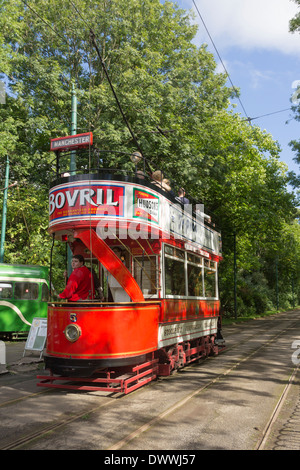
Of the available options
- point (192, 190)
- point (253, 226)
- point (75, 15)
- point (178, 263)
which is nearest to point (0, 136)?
point (75, 15)

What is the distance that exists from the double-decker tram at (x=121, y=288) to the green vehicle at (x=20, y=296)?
934 centimetres

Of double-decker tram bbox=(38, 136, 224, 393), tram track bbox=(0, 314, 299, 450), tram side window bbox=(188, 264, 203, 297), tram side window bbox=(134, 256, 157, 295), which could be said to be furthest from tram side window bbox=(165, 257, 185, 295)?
tram track bbox=(0, 314, 299, 450)

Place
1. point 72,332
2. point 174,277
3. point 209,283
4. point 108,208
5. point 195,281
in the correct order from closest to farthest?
point 72,332
point 108,208
point 174,277
point 195,281
point 209,283

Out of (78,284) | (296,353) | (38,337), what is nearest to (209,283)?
(296,353)

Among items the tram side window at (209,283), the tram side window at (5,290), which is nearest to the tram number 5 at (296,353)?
the tram side window at (209,283)

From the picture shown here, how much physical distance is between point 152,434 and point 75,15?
69.6 ft

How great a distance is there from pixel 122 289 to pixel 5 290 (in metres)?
10.5

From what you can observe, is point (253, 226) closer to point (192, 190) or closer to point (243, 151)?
point (243, 151)

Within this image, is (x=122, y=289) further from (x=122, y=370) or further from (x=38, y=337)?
(x=38, y=337)

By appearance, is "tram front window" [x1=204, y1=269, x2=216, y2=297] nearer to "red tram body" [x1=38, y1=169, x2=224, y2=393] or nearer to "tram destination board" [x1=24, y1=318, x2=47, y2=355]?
"red tram body" [x1=38, y1=169, x2=224, y2=393]

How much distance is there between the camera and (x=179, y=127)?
754 inches

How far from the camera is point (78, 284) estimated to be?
24.5 feet

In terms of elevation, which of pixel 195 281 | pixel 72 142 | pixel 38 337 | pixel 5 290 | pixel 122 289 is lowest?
pixel 38 337

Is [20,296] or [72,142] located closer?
[72,142]
